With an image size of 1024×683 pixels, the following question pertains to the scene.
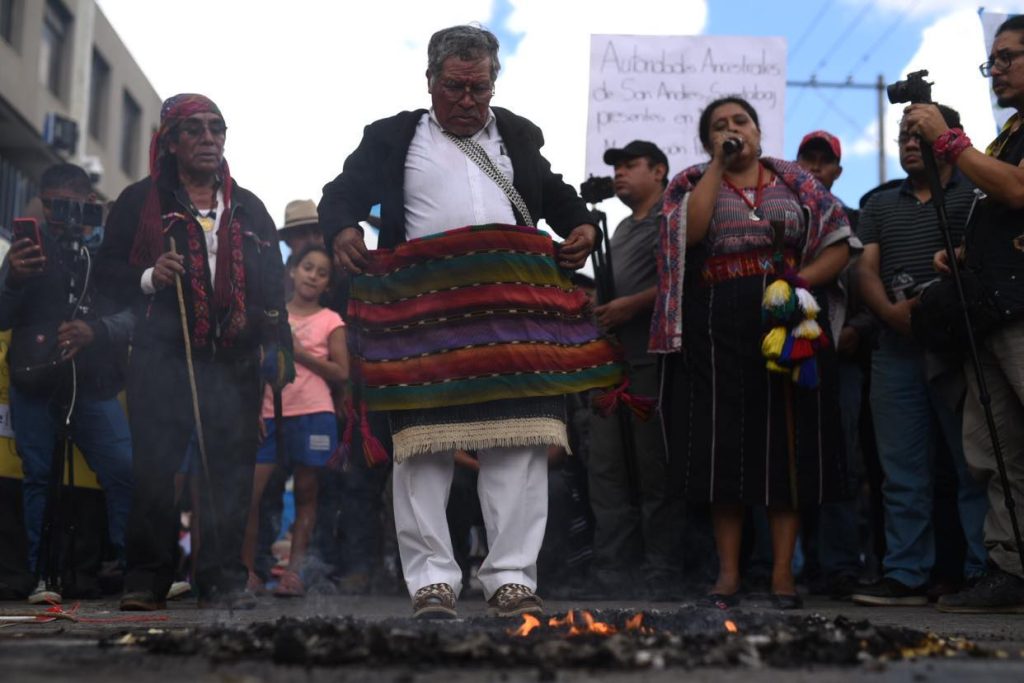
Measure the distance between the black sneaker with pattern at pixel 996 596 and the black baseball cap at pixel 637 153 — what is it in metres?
3.05

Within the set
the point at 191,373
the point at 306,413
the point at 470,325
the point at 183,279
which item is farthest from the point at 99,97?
the point at 470,325

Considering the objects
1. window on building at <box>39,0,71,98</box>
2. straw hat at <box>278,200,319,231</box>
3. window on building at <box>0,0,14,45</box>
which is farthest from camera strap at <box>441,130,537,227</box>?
window on building at <box>39,0,71,98</box>

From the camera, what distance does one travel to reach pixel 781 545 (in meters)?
5.61

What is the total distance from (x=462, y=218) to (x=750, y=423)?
1.70 metres

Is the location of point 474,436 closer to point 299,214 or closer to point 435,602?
point 435,602

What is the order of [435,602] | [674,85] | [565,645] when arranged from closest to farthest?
1. [565,645]
2. [435,602]
3. [674,85]

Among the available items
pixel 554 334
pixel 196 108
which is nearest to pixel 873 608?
pixel 554 334

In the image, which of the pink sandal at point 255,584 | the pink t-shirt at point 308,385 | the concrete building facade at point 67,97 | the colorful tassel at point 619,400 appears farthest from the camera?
the concrete building facade at point 67,97

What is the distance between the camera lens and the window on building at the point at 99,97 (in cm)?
3036

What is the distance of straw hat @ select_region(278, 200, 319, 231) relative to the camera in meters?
8.77

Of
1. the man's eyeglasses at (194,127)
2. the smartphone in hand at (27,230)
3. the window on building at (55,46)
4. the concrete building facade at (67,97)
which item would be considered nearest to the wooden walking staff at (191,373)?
the man's eyeglasses at (194,127)

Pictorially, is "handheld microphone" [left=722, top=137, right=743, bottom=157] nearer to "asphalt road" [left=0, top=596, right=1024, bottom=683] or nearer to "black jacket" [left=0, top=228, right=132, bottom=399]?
"asphalt road" [left=0, top=596, right=1024, bottom=683]

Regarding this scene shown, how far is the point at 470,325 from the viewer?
4.54 m

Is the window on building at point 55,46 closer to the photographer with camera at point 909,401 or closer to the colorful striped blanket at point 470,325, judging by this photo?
the photographer with camera at point 909,401
